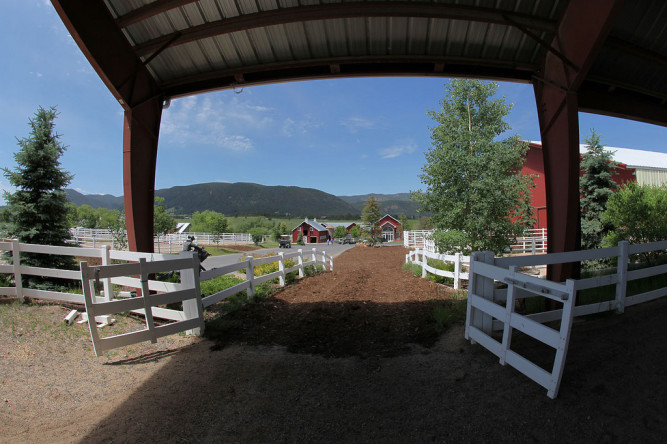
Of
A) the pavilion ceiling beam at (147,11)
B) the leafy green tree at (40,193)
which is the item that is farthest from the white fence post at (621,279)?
the leafy green tree at (40,193)

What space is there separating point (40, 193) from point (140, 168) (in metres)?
5.27

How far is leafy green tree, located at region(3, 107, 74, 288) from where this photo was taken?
885cm

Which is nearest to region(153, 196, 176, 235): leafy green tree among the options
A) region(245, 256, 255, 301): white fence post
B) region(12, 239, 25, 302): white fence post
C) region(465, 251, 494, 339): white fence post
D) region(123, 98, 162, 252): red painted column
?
region(12, 239, 25, 302): white fence post

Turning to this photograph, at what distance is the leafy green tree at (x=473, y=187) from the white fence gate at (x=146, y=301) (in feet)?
26.7

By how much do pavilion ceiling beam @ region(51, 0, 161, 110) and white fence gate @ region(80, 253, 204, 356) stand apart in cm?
364

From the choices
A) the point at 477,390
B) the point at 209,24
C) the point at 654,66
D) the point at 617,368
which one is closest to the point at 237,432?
the point at 477,390

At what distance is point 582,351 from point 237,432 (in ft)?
13.0

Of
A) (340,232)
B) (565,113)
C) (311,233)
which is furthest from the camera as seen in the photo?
(340,232)

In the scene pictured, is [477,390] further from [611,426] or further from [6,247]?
[6,247]

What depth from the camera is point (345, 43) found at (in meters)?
6.09

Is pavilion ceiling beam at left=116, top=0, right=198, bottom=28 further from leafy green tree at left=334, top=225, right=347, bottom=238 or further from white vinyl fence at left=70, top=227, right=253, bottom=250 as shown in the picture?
leafy green tree at left=334, top=225, right=347, bottom=238

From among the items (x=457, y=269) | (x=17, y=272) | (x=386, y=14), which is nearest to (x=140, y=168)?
(x=17, y=272)

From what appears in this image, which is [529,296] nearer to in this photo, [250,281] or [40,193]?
[250,281]

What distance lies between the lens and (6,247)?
6.48 m
